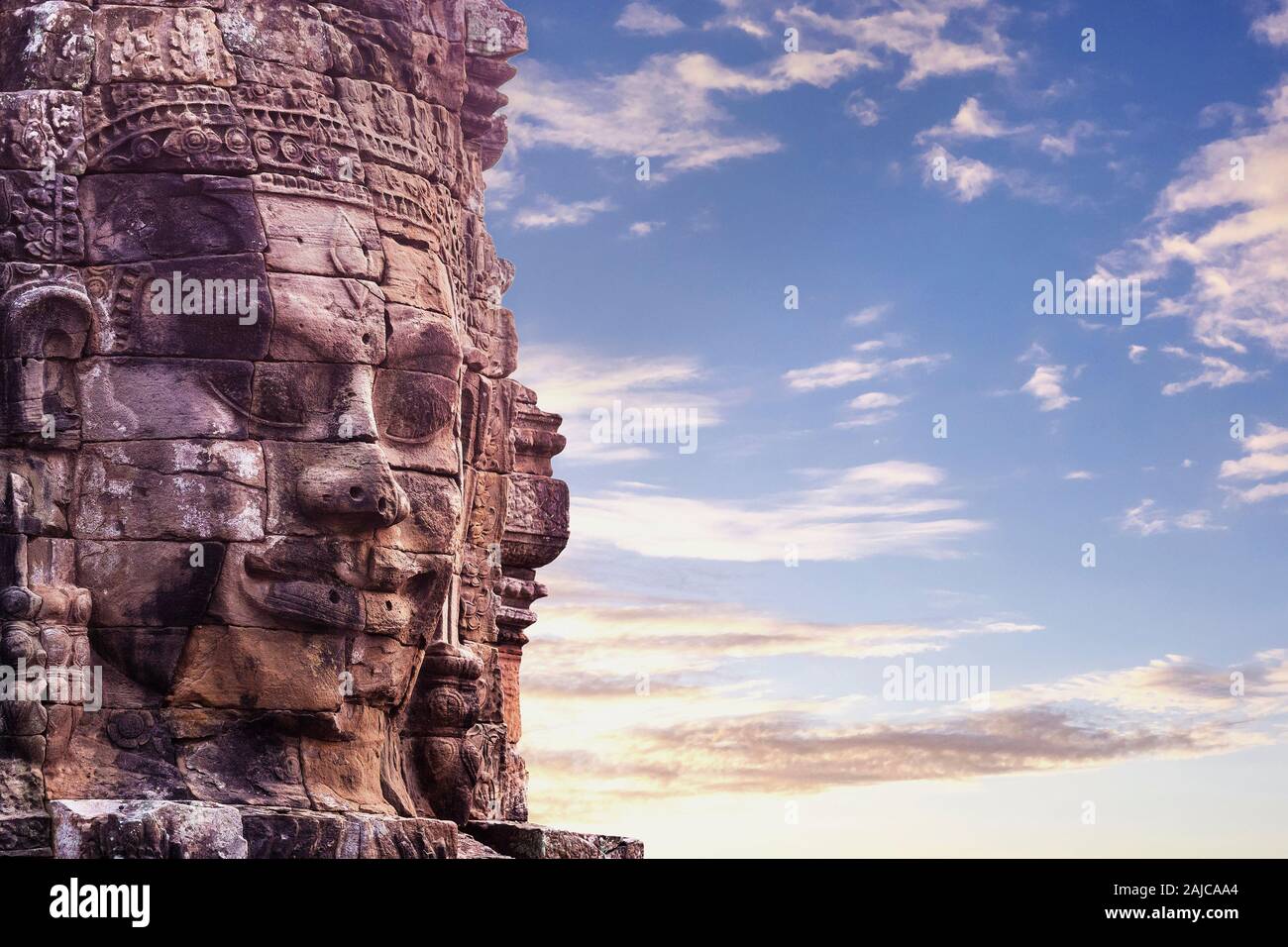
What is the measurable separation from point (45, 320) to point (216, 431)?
1324 mm

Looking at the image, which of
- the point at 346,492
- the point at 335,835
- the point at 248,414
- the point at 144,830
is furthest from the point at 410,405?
the point at 144,830

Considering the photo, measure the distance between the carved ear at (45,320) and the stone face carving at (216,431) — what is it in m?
0.02

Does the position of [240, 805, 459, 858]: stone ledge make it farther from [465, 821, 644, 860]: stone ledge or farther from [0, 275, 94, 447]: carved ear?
[0, 275, 94, 447]: carved ear

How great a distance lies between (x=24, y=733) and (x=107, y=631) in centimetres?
91

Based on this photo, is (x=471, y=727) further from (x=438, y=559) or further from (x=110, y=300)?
(x=110, y=300)

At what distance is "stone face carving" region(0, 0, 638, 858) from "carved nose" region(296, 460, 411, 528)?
0.02m

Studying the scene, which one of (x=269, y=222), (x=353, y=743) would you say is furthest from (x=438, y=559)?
(x=269, y=222)

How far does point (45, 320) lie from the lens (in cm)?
1592

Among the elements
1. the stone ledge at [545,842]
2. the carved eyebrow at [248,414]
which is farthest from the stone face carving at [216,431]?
the stone ledge at [545,842]

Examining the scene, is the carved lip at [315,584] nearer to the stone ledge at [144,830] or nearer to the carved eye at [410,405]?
the carved eye at [410,405]

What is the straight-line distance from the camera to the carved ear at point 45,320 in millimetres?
15875
